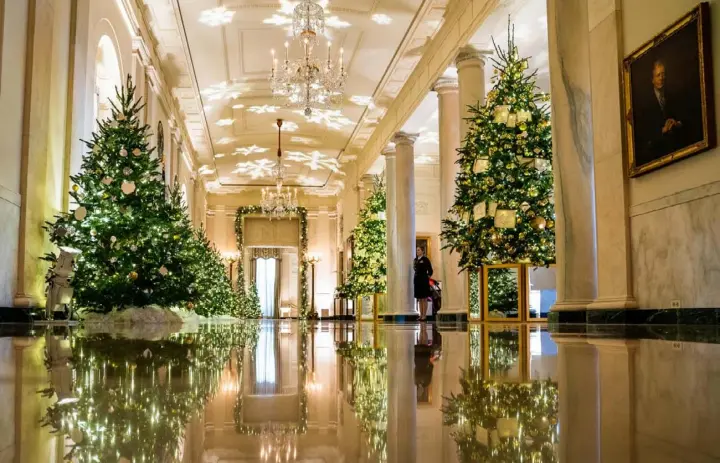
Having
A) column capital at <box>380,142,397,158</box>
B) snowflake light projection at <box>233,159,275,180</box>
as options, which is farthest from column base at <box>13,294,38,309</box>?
snowflake light projection at <box>233,159,275,180</box>

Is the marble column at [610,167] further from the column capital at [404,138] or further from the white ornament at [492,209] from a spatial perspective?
the column capital at [404,138]

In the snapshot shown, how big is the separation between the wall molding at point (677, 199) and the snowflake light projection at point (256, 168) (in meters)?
18.0

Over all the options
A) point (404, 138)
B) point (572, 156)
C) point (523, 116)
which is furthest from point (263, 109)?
point (572, 156)

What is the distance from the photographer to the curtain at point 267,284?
30.8m

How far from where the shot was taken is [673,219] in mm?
5105

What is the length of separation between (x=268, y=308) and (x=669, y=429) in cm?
3090

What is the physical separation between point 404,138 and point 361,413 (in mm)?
14429

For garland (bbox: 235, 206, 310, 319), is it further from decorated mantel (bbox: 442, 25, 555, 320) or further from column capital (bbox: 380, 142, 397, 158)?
decorated mantel (bbox: 442, 25, 555, 320)

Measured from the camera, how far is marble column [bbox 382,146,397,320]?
1494 cm

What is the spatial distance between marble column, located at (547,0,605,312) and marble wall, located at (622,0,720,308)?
A: 388 millimetres

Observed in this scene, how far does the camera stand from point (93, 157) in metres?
7.62

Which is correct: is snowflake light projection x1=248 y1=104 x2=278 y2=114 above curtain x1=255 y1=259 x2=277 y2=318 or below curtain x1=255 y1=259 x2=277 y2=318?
above

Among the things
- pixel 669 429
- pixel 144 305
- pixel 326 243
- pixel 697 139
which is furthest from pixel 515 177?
pixel 326 243

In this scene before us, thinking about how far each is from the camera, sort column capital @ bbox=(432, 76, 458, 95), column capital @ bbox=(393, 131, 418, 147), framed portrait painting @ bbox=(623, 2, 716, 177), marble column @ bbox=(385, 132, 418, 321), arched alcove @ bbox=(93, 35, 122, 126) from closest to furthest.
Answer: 1. framed portrait painting @ bbox=(623, 2, 716, 177)
2. arched alcove @ bbox=(93, 35, 122, 126)
3. column capital @ bbox=(432, 76, 458, 95)
4. marble column @ bbox=(385, 132, 418, 321)
5. column capital @ bbox=(393, 131, 418, 147)
